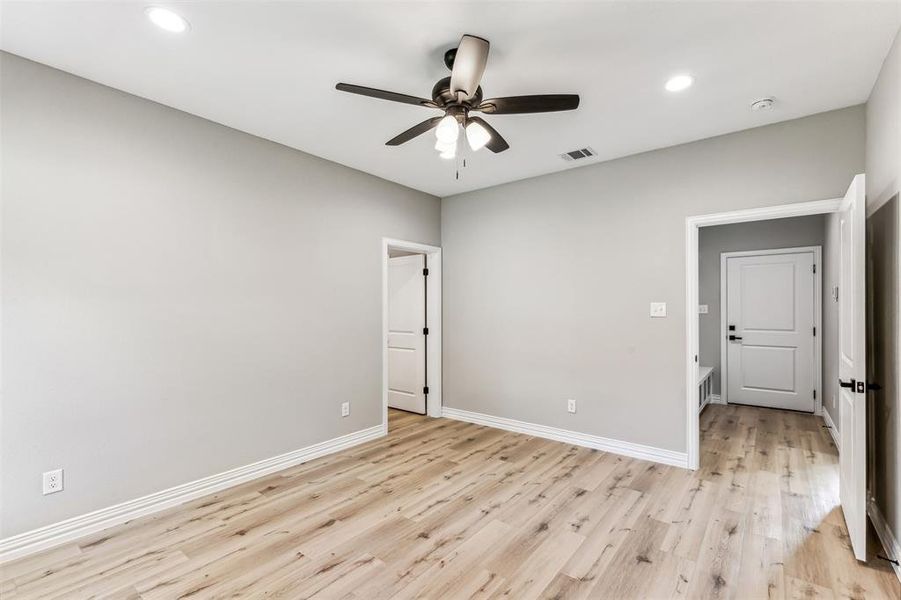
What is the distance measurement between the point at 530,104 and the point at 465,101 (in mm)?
337

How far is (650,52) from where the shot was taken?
2.26 metres

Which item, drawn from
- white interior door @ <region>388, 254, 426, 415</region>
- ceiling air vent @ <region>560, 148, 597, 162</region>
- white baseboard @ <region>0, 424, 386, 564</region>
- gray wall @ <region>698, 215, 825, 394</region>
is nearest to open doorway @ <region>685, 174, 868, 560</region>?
gray wall @ <region>698, 215, 825, 394</region>

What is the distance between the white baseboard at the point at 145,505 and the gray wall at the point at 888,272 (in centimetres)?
378

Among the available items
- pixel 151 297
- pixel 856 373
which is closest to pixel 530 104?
pixel 856 373

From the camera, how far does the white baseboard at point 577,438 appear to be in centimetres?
356

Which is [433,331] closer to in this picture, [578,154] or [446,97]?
[578,154]

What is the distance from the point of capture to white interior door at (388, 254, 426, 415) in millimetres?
5219

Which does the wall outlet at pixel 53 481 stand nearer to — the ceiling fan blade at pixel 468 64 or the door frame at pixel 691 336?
the ceiling fan blade at pixel 468 64

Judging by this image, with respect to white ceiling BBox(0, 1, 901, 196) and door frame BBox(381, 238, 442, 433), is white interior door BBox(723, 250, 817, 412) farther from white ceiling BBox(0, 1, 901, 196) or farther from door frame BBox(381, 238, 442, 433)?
door frame BBox(381, 238, 442, 433)

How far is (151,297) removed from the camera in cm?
277

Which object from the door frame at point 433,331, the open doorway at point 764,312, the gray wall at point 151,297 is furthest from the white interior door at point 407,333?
the open doorway at point 764,312

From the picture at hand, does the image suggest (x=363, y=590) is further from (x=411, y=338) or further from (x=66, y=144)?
(x=411, y=338)

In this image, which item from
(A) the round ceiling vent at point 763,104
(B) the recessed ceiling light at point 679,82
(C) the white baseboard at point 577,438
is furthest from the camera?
(C) the white baseboard at point 577,438

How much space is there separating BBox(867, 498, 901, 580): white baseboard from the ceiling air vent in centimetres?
307
